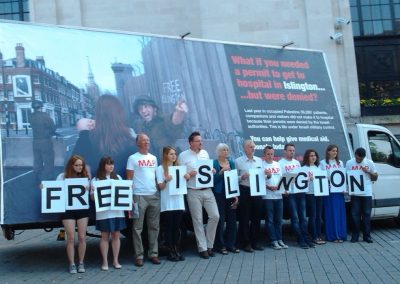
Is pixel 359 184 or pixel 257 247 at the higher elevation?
pixel 359 184

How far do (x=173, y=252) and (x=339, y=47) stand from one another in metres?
16.7

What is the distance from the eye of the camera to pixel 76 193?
7191 millimetres

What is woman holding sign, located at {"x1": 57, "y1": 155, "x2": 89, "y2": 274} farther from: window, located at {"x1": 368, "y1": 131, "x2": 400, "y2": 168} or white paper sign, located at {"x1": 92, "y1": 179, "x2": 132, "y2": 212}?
window, located at {"x1": 368, "y1": 131, "x2": 400, "y2": 168}

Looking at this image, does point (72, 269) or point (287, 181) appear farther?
point (287, 181)

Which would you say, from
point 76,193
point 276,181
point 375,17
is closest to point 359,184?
point 276,181

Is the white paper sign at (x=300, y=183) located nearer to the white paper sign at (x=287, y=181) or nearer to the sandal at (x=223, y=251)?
the white paper sign at (x=287, y=181)

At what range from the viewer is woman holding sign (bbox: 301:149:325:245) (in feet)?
29.5

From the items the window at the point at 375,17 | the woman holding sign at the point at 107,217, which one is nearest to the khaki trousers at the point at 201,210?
the woman holding sign at the point at 107,217

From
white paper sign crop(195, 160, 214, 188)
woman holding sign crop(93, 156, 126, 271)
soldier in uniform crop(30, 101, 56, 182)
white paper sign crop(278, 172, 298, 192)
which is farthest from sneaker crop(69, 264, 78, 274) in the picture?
white paper sign crop(278, 172, 298, 192)

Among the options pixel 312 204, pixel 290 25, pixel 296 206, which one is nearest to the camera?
pixel 296 206

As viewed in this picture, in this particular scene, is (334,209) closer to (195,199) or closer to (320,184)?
(320,184)

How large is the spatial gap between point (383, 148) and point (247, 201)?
153 inches

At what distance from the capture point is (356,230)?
919 cm

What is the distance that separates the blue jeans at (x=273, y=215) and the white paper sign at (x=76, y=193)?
3222 millimetres
